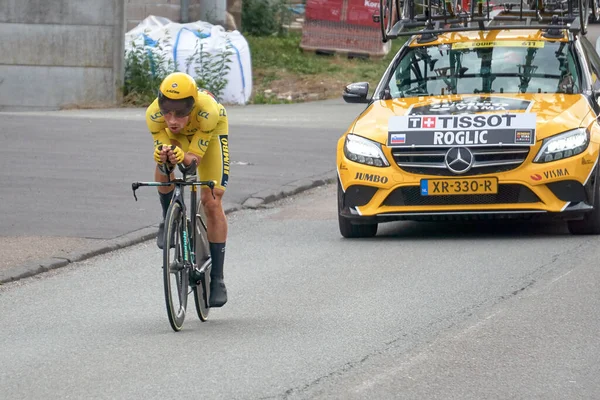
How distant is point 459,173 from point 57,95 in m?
14.7

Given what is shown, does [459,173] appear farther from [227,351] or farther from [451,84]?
[227,351]

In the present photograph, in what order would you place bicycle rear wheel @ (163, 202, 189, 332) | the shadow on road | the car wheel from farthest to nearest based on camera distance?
the shadow on road
the car wheel
bicycle rear wheel @ (163, 202, 189, 332)

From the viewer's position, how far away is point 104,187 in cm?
1496

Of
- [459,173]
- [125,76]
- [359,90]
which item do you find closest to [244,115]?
[125,76]

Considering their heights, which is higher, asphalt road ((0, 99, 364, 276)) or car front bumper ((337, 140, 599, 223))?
car front bumper ((337, 140, 599, 223))

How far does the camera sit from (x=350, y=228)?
40.2 feet

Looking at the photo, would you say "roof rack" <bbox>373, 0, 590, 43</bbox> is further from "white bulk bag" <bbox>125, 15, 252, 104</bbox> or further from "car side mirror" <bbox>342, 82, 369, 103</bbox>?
"white bulk bag" <bbox>125, 15, 252, 104</bbox>

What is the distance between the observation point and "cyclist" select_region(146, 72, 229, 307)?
26.7 ft

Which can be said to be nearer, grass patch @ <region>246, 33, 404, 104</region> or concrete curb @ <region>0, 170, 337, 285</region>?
concrete curb @ <region>0, 170, 337, 285</region>

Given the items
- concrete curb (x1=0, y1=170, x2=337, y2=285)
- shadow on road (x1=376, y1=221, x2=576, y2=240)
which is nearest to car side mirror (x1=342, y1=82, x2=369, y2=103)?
shadow on road (x1=376, y1=221, x2=576, y2=240)

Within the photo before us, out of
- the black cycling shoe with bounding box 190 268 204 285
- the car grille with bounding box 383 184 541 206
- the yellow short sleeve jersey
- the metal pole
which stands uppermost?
the metal pole

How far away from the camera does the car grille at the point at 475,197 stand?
11695 millimetres

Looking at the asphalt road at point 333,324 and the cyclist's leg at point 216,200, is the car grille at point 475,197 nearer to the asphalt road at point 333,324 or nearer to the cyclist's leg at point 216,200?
the asphalt road at point 333,324

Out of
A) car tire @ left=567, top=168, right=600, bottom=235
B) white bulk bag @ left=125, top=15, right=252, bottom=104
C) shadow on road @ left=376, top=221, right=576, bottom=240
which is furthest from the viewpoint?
white bulk bag @ left=125, top=15, right=252, bottom=104
